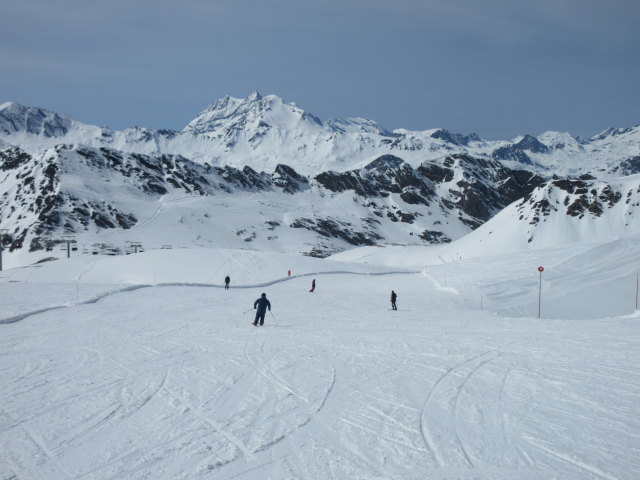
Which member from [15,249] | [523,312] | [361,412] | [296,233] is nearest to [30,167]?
[15,249]

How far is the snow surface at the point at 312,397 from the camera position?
20.8 ft

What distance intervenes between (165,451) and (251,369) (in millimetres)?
4631

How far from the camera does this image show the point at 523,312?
31.7 meters

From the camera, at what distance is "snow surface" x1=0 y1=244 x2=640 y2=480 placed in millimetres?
6340

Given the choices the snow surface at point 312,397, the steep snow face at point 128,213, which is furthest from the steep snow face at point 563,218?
the snow surface at point 312,397

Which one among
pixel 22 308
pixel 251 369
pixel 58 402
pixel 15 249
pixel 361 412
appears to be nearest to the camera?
pixel 361 412

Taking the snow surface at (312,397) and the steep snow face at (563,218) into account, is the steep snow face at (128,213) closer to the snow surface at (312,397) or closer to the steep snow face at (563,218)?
the steep snow face at (563,218)

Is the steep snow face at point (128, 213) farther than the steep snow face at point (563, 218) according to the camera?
Yes

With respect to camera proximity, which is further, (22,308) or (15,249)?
(15,249)

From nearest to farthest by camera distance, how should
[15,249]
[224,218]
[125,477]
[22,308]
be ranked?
[125,477], [22,308], [15,249], [224,218]

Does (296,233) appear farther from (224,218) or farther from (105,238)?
(105,238)

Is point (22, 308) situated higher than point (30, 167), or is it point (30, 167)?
point (30, 167)

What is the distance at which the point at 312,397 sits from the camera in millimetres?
8984

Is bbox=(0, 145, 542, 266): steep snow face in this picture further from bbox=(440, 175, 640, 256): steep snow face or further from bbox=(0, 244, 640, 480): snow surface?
bbox=(0, 244, 640, 480): snow surface
